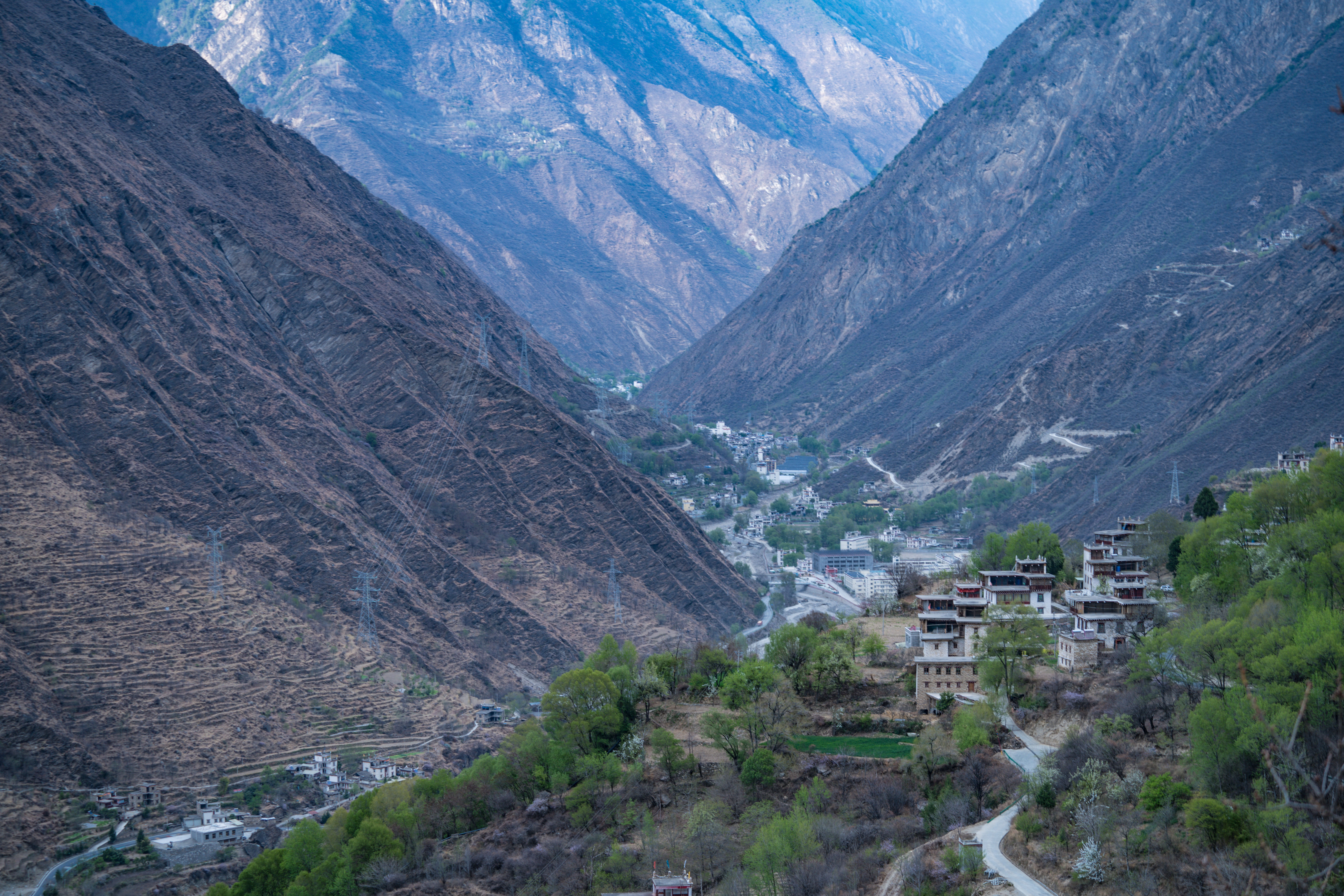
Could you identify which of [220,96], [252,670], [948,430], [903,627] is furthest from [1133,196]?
[252,670]

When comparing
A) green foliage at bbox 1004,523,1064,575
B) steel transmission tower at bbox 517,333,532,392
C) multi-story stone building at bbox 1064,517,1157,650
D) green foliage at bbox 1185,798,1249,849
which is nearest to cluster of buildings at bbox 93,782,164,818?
multi-story stone building at bbox 1064,517,1157,650

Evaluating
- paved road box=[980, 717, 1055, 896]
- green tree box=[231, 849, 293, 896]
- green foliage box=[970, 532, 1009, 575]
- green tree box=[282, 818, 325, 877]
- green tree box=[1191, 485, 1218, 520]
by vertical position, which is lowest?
green tree box=[231, 849, 293, 896]

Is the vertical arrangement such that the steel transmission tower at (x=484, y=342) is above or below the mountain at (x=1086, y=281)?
below

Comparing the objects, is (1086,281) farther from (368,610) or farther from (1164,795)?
(1164,795)

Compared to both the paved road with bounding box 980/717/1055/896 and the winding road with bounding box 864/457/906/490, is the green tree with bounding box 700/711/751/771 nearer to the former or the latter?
the paved road with bounding box 980/717/1055/896

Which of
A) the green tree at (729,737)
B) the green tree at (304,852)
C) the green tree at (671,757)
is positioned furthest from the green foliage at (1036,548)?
the green tree at (304,852)

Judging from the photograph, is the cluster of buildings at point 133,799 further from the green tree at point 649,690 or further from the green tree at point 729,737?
the green tree at point 729,737
